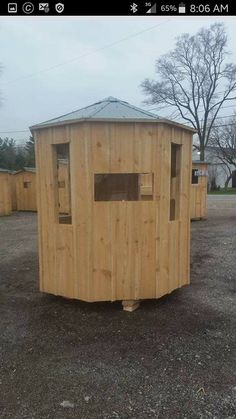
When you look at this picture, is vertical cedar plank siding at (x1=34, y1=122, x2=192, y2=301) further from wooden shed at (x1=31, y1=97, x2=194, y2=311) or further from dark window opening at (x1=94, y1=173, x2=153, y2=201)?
dark window opening at (x1=94, y1=173, x2=153, y2=201)

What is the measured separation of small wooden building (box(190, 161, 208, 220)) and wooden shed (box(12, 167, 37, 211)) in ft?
26.5

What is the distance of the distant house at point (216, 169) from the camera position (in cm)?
3756

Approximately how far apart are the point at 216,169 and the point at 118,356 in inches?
1544

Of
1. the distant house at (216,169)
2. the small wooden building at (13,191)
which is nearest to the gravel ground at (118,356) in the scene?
the small wooden building at (13,191)

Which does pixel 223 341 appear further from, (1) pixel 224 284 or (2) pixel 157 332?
(1) pixel 224 284

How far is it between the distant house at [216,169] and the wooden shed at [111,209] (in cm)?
3427

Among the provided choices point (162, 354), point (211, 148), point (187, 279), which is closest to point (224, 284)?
point (187, 279)

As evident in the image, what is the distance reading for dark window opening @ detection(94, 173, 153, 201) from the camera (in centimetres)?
402

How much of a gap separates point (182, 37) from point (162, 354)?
2872cm

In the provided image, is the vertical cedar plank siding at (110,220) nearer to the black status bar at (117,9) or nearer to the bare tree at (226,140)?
the black status bar at (117,9)

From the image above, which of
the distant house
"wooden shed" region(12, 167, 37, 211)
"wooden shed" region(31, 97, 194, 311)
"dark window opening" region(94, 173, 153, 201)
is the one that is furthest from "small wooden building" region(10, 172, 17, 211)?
the distant house

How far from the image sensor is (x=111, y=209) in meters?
A: 3.53

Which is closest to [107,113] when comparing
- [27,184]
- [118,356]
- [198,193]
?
[118,356]

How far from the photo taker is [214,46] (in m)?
26.0
